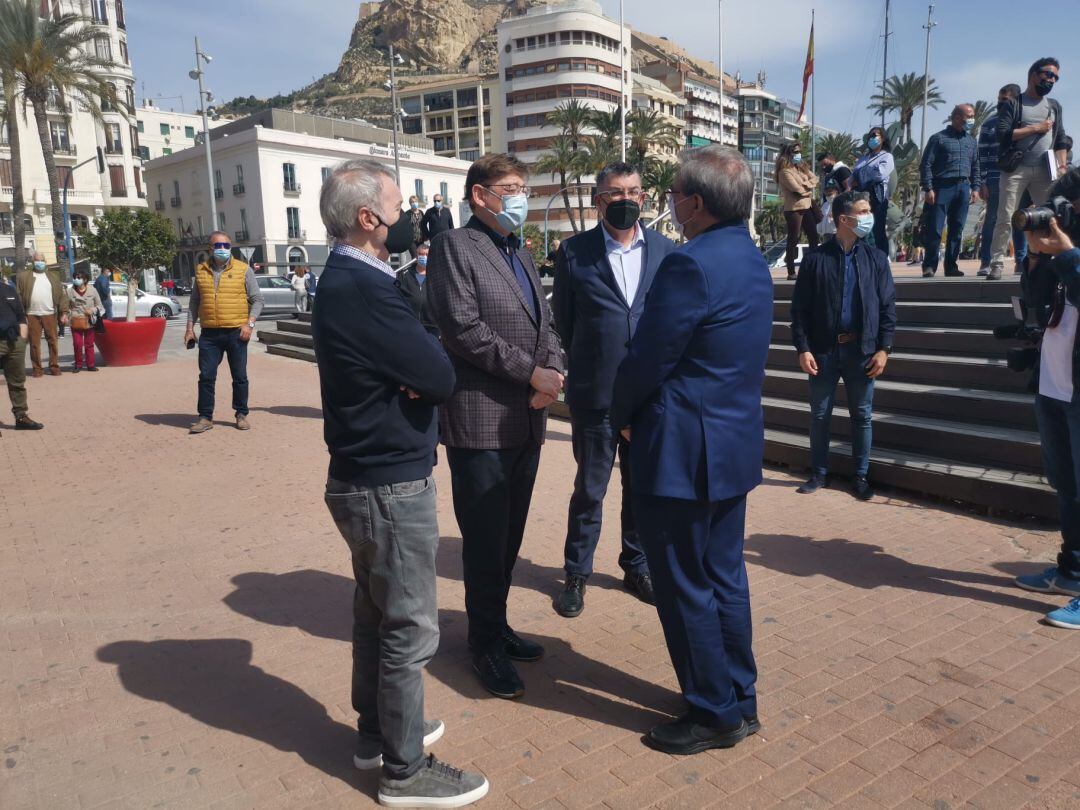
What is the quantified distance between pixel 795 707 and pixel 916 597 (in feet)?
4.64

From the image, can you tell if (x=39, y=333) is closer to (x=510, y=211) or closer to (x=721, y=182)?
(x=510, y=211)

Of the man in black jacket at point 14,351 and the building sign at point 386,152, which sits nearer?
the man in black jacket at point 14,351

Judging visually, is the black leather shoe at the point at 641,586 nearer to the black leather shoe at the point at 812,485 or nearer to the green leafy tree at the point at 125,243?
the black leather shoe at the point at 812,485

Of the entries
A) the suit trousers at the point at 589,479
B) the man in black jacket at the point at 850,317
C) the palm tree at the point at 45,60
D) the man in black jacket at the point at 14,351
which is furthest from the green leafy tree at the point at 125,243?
A: the suit trousers at the point at 589,479

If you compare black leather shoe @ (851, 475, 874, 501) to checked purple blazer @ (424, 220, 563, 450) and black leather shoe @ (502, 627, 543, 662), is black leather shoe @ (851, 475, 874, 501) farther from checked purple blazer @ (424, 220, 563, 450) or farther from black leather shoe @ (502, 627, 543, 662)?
checked purple blazer @ (424, 220, 563, 450)

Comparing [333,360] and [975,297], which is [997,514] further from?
[333,360]

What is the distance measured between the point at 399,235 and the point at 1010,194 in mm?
7894

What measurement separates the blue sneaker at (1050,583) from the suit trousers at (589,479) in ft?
6.60

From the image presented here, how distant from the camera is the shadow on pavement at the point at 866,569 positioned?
13.9 ft

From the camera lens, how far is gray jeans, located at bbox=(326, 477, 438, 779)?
2.51 meters

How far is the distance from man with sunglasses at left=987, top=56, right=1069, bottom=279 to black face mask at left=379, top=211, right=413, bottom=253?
7.32 metres

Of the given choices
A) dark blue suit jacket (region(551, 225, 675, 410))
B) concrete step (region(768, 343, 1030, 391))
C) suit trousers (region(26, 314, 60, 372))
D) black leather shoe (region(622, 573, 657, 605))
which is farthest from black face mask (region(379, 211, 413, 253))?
suit trousers (region(26, 314, 60, 372))

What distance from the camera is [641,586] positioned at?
4305mm

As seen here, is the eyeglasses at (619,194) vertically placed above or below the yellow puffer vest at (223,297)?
above
